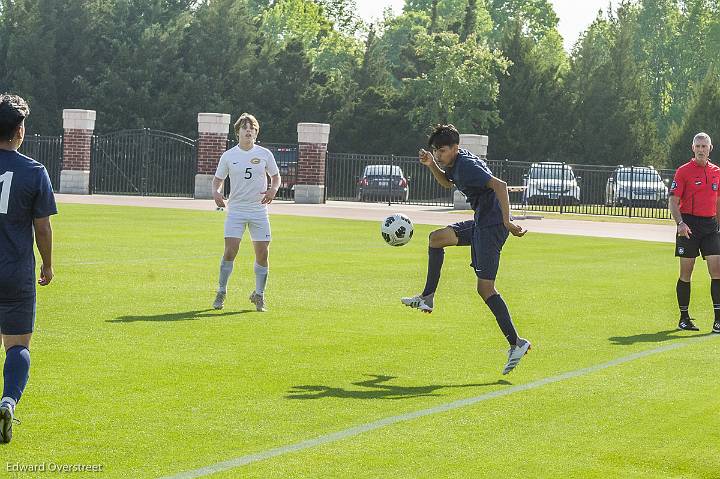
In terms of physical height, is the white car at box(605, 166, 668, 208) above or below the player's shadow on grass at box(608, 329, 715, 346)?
above

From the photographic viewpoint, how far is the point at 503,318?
31.6 feet

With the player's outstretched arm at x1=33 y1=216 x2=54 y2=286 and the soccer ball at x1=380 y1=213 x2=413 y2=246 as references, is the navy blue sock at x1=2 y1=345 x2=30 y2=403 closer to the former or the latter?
the player's outstretched arm at x1=33 y1=216 x2=54 y2=286

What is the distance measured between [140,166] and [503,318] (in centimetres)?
3961

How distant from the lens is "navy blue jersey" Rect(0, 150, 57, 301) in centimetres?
678

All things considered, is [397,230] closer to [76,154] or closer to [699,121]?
[76,154]

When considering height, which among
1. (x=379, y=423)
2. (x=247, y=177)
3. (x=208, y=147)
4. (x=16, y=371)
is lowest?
(x=379, y=423)

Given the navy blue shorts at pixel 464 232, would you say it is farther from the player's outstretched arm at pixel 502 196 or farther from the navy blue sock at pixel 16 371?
the navy blue sock at pixel 16 371

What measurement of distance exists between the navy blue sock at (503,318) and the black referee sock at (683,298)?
3.78m

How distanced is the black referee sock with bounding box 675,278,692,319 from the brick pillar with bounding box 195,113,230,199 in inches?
1196

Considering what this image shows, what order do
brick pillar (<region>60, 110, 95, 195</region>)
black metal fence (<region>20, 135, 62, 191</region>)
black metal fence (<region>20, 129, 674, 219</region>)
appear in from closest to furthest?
brick pillar (<region>60, 110, 95, 195</region>), black metal fence (<region>20, 129, 674, 219</region>), black metal fence (<region>20, 135, 62, 191</region>)

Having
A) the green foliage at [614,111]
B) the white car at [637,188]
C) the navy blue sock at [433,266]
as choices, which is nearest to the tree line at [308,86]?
the green foliage at [614,111]

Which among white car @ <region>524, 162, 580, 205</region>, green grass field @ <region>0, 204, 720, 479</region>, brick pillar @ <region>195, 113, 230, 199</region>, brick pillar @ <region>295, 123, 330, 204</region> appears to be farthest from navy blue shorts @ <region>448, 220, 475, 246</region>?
white car @ <region>524, 162, 580, 205</region>

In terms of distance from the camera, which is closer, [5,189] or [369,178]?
[5,189]

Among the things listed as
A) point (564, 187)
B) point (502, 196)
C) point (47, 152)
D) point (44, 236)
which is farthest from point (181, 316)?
point (47, 152)
